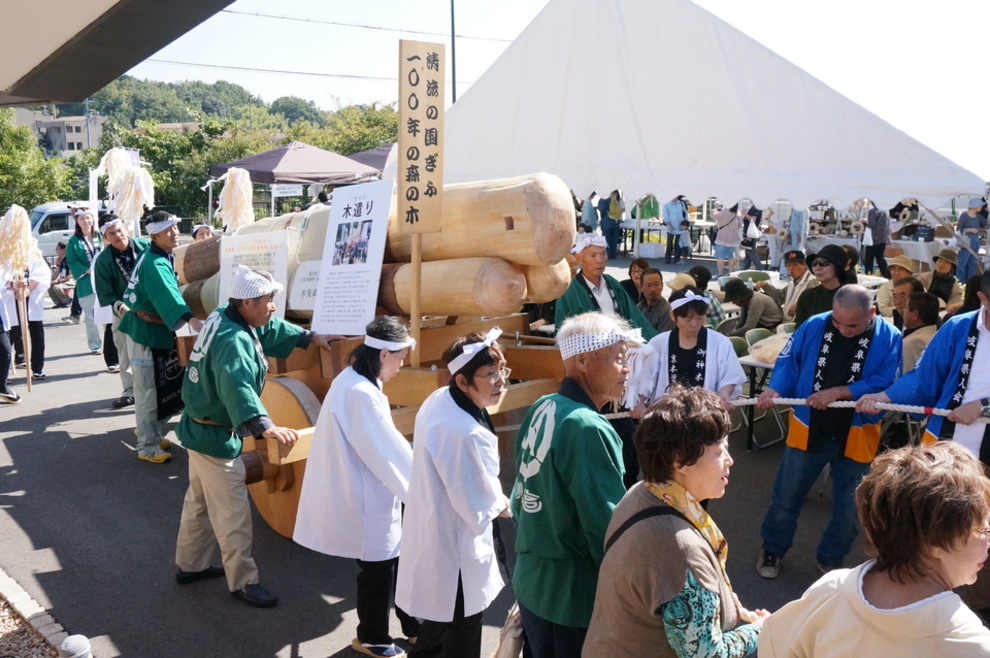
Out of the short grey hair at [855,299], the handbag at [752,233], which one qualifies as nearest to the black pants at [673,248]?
the handbag at [752,233]

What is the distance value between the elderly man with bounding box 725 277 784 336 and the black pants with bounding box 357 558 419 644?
5.35 meters

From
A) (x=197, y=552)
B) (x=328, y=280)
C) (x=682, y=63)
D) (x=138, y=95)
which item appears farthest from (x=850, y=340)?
(x=138, y=95)

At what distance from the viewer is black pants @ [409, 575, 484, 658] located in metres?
3.25

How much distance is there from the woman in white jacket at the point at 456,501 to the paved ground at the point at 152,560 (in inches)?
40.6

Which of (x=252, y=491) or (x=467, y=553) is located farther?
(x=252, y=491)

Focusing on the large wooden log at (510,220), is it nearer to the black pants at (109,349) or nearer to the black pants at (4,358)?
the black pants at (4,358)

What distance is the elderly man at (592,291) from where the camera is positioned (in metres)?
5.39

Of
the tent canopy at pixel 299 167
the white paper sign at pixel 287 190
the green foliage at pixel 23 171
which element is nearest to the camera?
the tent canopy at pixel 299 167

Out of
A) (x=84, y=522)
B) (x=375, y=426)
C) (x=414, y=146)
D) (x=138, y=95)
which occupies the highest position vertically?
(x=138, y=95)

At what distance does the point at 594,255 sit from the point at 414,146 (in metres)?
1.50

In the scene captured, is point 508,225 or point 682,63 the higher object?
point 682,63

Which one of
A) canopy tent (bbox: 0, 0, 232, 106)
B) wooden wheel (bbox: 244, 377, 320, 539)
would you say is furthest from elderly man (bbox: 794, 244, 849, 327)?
canopy tent (bbox: 0, 0, 232, 106)

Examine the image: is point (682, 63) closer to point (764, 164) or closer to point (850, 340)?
point (764, 164)

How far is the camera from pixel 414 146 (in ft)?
15.5
